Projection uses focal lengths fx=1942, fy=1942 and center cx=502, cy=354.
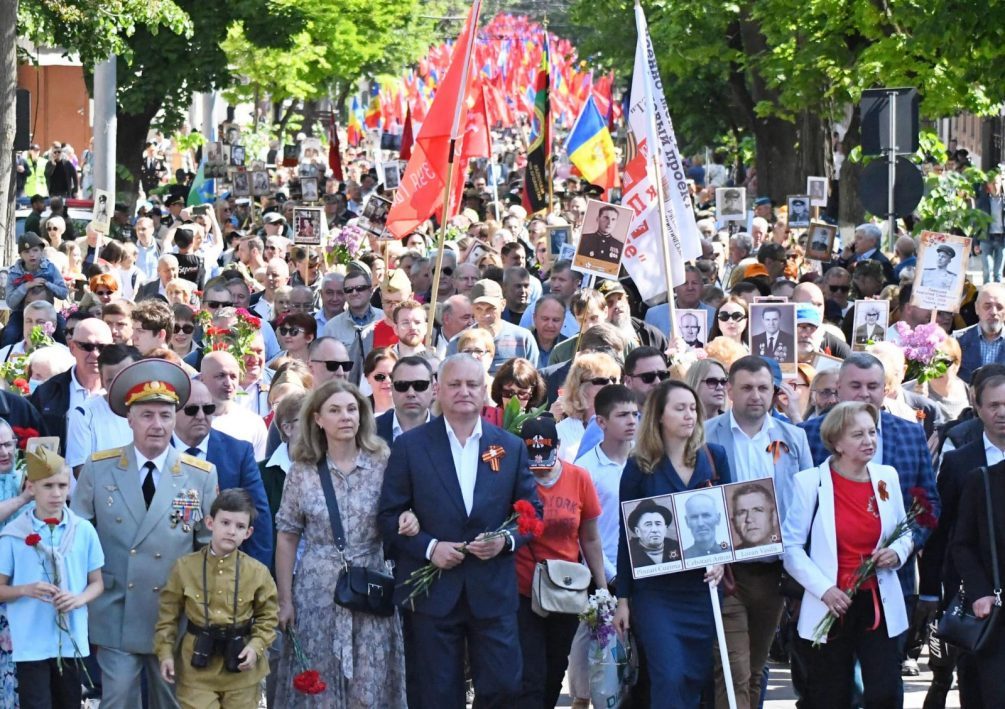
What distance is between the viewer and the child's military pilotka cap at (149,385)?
8.38m

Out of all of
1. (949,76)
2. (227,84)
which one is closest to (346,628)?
(949,76)

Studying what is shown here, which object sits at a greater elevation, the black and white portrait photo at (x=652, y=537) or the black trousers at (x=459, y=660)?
the black and white portrait photo at (x=652, y=537)

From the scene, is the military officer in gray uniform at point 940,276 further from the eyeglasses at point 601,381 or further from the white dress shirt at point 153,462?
the white dress shirt at point 153,462

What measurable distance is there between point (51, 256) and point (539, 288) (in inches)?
171

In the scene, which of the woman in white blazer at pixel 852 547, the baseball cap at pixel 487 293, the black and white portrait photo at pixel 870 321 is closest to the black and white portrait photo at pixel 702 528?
the woman in white blazer at pixel 852 547

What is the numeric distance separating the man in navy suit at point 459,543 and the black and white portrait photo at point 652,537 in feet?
1.42

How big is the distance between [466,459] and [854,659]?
193 centimetres

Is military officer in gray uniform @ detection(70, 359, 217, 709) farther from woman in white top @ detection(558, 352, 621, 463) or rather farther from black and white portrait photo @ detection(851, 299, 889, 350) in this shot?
black and white portrait photo @ detection(851, 299, 889, 350)

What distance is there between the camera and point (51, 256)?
16.9 m

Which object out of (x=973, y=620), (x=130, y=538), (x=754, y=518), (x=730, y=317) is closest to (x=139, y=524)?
(x=130, y=538)

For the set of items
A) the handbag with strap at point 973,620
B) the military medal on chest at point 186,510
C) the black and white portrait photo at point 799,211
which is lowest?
the handbag with strap at point 973,620

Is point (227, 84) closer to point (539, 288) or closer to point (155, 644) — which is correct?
point (539, 288)

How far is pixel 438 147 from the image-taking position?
14258mm

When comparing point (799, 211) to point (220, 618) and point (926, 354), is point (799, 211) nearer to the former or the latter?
point (926, 354)
